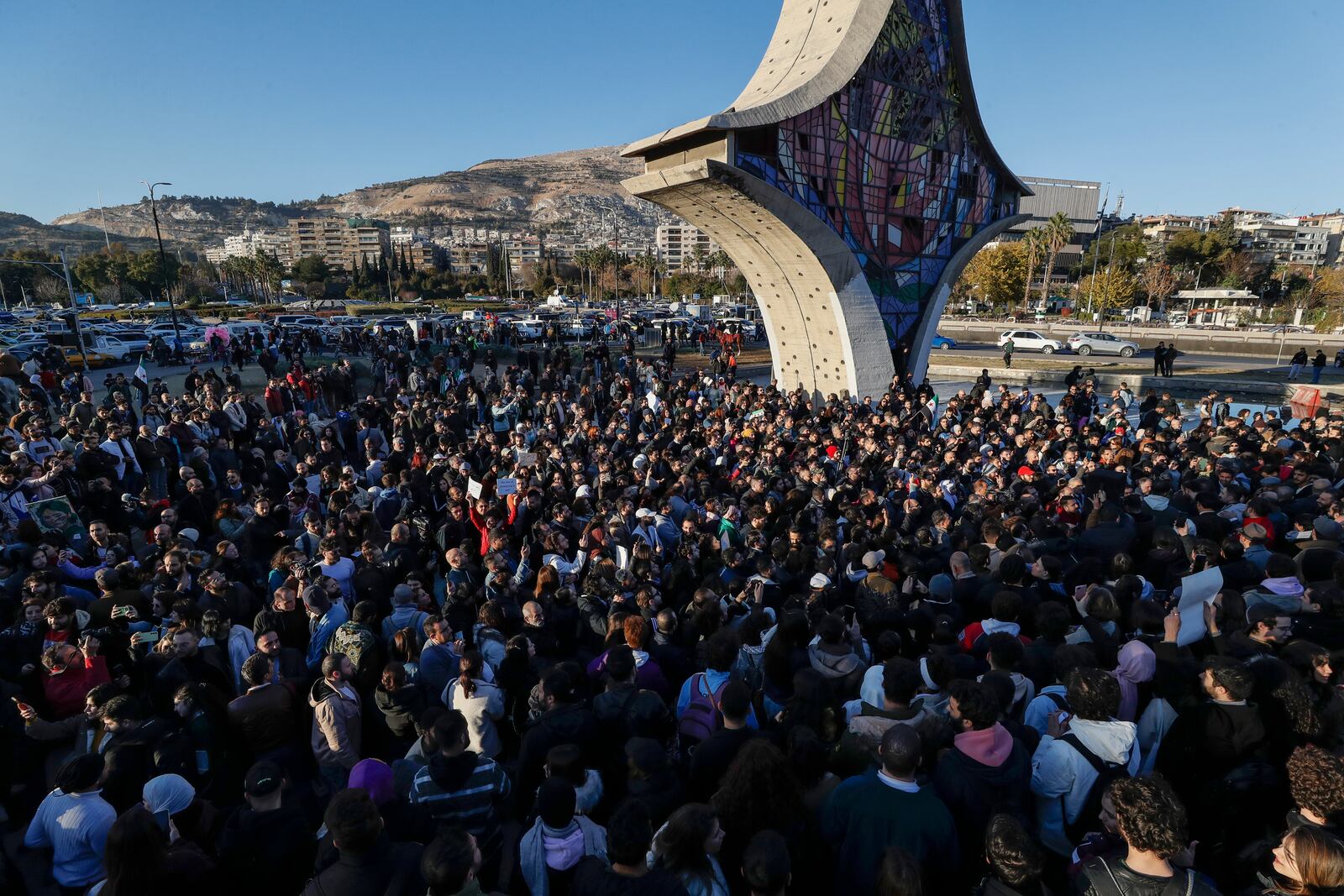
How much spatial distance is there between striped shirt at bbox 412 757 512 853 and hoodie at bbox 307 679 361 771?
3.32ft

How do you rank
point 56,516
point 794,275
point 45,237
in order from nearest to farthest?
point 56,516 < point 794,275 < point 45,237

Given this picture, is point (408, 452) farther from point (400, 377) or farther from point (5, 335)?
point (5, 335)

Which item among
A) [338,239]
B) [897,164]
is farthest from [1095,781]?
[338,239]

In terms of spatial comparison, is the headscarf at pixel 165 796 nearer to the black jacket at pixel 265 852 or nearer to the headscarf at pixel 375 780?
the black jacket at pixel 265 852

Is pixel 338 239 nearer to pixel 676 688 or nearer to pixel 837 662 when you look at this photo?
pixel 676 688

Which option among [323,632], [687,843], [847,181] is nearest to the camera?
[687,843]

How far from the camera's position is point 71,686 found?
178 inches

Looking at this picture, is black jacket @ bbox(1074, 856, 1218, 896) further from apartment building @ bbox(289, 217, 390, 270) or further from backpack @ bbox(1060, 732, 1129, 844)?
apartment building @ bbox(289, 217, 390, 270)

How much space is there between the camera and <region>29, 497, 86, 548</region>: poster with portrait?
773 cm

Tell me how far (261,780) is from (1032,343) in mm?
40198

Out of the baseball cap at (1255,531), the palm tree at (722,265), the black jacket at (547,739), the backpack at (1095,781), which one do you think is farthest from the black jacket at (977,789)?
the palm tree at (722,265)

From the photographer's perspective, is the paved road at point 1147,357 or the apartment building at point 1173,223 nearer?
the paved road at point 1147,357

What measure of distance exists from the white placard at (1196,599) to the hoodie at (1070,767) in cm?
176

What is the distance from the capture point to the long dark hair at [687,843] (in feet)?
8.61
